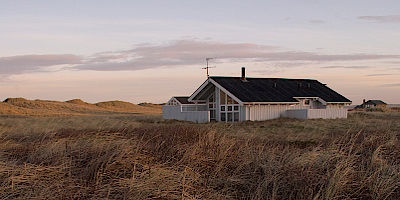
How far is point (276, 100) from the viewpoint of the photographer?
27.4 metres

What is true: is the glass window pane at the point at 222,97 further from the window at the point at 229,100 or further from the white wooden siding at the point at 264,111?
the white wooden siding at the point at 264,111

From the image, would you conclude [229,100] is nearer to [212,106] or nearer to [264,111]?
[212,106]

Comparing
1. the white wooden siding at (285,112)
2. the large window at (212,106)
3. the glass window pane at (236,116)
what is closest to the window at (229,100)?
the glass window pane at (236,116)

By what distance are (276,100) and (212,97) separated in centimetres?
577

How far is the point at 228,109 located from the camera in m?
27.5

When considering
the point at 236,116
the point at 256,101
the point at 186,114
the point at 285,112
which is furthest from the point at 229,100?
the point at 285,112

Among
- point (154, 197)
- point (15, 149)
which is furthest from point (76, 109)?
point (154, 197)

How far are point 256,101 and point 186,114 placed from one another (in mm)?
6889

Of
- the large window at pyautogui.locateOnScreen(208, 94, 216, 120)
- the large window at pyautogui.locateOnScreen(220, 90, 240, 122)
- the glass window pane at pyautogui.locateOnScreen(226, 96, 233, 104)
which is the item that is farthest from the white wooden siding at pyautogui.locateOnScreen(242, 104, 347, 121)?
the large window at pyautogui.locateOnScreen(208, 94, 216, 120)

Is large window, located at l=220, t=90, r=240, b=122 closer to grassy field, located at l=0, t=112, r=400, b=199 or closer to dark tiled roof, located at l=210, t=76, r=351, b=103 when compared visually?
dark tiled roof, located at l=210, t=76, r=351, b=103

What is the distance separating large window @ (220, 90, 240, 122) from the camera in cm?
2694

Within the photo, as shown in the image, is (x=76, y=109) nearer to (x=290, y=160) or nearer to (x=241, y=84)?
(x=241, y=84)

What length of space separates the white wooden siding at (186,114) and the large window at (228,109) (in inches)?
56.6

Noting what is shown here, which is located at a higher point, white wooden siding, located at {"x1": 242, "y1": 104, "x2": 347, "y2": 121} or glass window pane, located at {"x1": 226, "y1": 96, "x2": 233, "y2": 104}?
glass window pane, located at {"x1": 226, "y1": 96, "x2": 233, "y2": 104}
